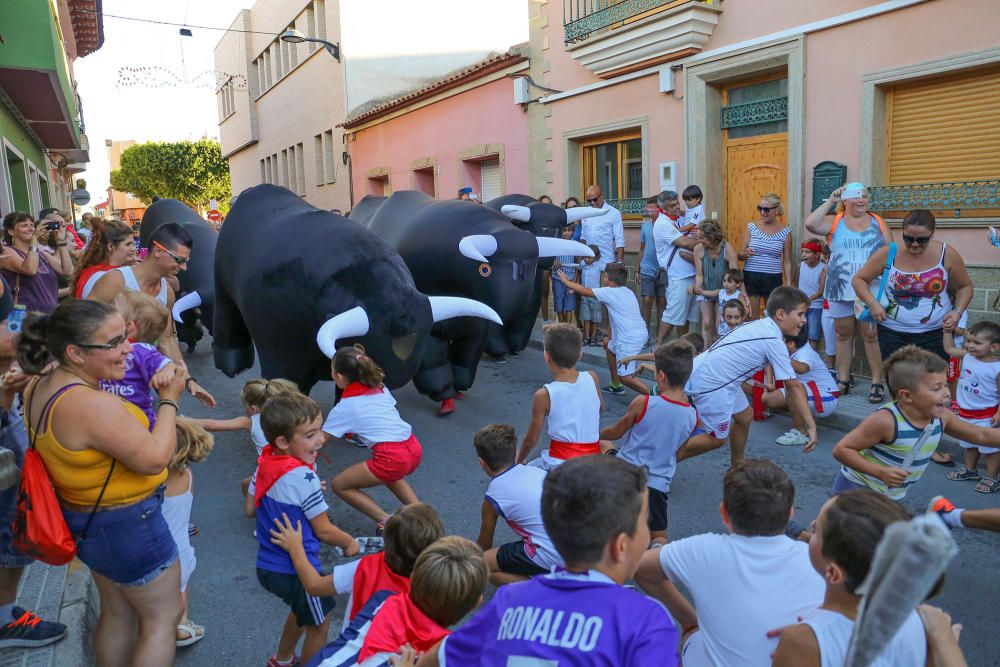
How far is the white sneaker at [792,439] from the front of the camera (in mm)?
5617

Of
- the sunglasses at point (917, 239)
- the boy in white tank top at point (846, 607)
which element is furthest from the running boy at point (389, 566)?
the sunglasses at point (917, 239)

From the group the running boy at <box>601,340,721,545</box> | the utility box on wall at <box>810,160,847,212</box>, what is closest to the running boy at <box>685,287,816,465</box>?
the running boy at <box>601,340,721,545</box>

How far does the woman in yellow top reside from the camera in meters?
2.24

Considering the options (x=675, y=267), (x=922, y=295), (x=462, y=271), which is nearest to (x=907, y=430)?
(x=922, y=295)

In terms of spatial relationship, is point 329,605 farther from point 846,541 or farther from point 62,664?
point 846,541

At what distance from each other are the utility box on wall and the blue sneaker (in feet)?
24.4

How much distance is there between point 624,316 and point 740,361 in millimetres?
1880

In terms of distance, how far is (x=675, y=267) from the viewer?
8.11 m

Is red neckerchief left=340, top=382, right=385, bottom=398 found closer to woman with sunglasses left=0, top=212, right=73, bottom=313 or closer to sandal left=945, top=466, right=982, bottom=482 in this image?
woman with sunglasses left=0, top=212, right=73, bottom=313

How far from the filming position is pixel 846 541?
1.64m

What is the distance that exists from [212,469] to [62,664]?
2708 millimetres

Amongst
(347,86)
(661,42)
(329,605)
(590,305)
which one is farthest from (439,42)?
(329,605)

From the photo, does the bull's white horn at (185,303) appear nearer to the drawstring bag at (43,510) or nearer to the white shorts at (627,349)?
the white shorts at (627,349)

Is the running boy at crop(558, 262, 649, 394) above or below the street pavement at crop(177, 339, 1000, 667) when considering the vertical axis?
above
